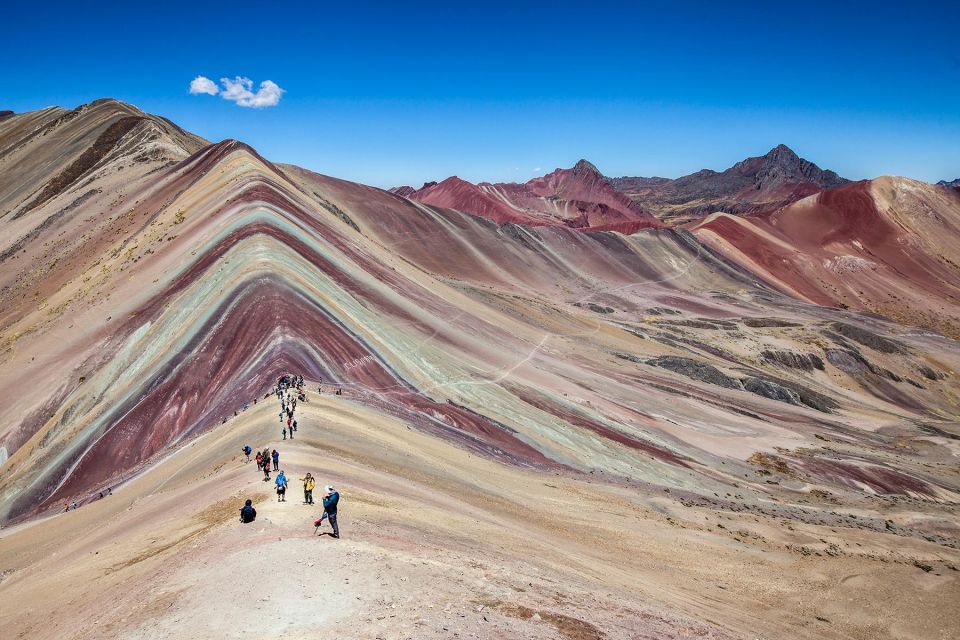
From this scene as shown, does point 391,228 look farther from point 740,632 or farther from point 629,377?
point 740,632

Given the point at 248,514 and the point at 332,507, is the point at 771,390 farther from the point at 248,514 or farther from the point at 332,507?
the point at 248,514

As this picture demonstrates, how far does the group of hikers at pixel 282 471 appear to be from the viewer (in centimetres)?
1206

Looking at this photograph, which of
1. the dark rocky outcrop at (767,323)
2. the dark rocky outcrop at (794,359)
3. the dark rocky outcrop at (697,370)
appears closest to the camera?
the dark rocky outcrop at (697,370)

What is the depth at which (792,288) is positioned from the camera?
4434 inches

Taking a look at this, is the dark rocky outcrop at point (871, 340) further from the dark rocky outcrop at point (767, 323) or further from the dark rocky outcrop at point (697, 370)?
the dark rocky outcrop at point (697, 370)

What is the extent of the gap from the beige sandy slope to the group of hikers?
30cm

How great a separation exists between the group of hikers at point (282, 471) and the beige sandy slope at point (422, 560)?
30 centimetres

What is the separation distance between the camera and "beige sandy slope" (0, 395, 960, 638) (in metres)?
9.84

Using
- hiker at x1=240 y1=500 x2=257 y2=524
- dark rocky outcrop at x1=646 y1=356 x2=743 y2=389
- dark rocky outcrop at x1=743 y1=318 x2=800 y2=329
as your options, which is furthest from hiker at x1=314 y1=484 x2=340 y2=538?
dark rocky outcrop at x1=743 y1=318 x2=800 y2=329

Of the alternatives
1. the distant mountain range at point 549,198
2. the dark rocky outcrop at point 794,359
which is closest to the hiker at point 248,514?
the dark rocky outcrop at point 794,359

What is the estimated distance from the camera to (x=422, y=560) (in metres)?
12.0

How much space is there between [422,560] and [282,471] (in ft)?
19.2

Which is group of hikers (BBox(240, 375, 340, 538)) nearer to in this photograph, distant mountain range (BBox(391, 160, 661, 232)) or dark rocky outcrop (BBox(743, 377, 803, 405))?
dark rocky outcrop (BBox(743, 377, 803, 405))

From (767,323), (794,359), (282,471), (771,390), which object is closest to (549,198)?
(767,323)
